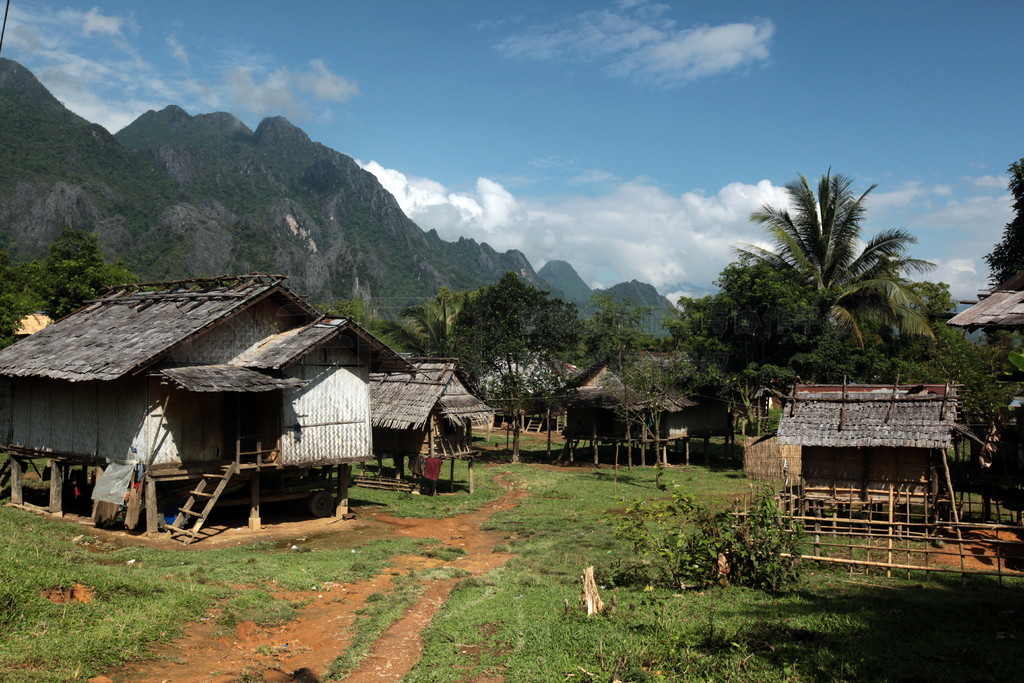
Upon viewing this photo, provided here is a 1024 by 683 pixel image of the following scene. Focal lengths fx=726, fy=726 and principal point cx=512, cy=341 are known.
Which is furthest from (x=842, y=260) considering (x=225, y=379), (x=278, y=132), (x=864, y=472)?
(x=278, y=132)

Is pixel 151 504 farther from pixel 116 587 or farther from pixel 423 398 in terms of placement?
pixel 423 398

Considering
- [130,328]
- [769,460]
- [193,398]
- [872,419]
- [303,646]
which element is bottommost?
[303,646]

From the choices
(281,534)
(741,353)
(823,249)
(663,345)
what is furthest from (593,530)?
(663,345)

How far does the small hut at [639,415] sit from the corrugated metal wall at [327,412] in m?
14.1

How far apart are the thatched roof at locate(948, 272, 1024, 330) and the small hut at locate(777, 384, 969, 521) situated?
1049 centimetres

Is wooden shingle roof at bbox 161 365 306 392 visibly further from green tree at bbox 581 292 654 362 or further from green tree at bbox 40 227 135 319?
green tree at bbox 581 292 654 362

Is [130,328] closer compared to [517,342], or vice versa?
[130,328]

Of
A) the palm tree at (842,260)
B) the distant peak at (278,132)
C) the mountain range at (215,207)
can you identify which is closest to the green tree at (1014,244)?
the palm tree at (842,260)

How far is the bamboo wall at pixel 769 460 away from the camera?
25.1 meters

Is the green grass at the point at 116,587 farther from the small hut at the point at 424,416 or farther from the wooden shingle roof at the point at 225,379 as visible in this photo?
the small hut at the point at 424,416

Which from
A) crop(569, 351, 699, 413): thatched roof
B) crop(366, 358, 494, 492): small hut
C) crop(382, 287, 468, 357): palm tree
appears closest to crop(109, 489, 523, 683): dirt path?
crop(366, 358, 494, 492): small hut

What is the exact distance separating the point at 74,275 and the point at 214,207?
5550 centimetres

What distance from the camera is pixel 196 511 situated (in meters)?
17.2

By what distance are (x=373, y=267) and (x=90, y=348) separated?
70.0 metres
